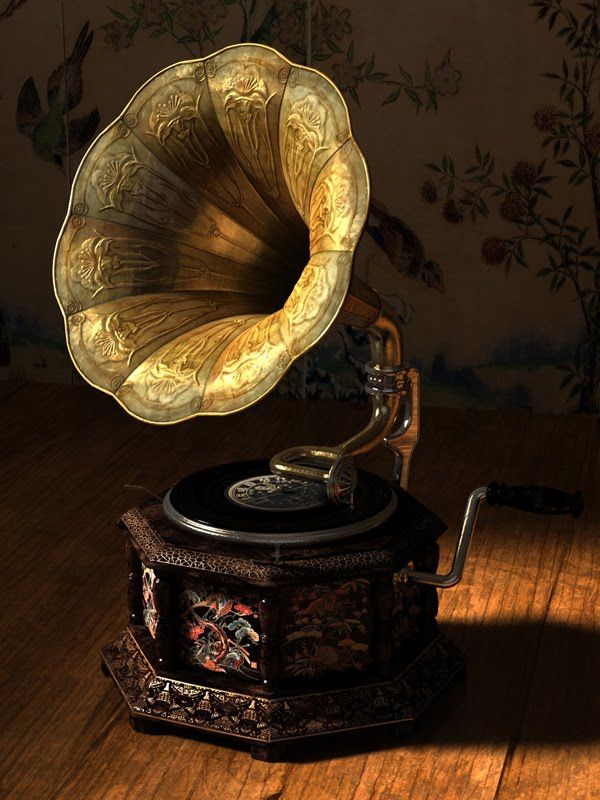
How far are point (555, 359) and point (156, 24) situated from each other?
1.36m

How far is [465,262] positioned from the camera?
11.5 ft

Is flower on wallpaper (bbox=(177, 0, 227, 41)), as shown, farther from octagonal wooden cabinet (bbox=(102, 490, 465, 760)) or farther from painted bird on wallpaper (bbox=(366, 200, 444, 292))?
octagonal wooden cabinet (bbox=(102, 490, 465, 760))

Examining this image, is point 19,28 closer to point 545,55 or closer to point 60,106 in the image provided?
point 60,106

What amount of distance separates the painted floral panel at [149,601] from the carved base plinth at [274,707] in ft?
0.22

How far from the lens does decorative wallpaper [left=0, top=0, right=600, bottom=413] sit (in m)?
3.35

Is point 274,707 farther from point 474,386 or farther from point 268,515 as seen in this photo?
point 474,386

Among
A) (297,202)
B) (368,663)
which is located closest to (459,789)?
(368,663)

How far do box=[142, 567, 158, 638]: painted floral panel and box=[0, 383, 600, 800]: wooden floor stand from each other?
0.14 m

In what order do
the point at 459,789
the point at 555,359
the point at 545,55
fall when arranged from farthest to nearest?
the point at 555,359 → the point at 545,55 → the point at 459,789

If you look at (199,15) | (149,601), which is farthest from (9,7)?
(149,601)

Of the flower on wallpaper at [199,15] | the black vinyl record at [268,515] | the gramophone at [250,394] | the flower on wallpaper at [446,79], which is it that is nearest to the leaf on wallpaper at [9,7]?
the flower on wallpaper at [199,15]

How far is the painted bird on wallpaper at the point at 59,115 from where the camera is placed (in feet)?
11.8

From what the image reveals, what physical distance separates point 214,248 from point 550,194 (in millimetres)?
1457

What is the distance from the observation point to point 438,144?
3.43m
